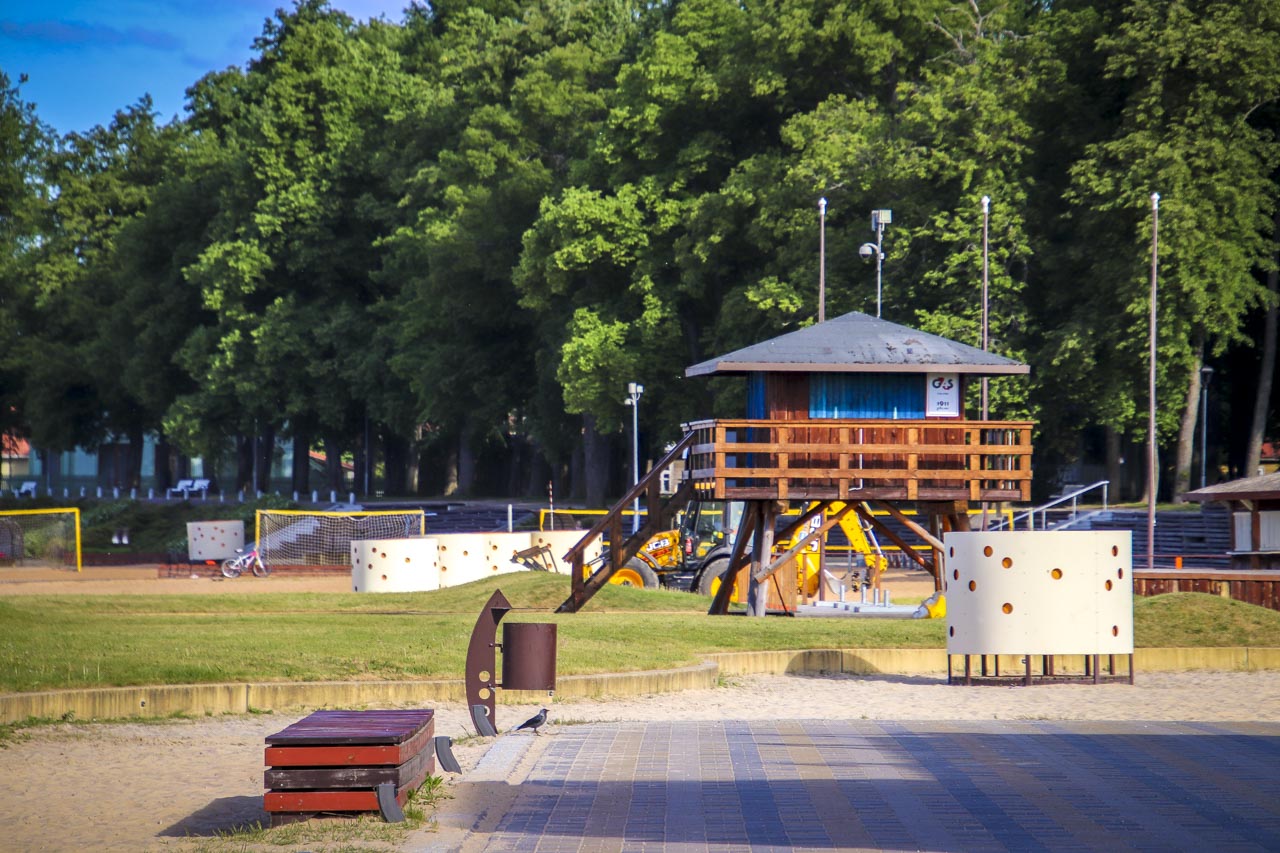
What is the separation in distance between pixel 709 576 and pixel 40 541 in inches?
1022

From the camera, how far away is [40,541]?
52688mm

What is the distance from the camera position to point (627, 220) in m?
60.0

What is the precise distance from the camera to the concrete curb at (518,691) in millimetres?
16641

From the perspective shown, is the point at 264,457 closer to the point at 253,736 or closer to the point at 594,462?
the point at 594,462

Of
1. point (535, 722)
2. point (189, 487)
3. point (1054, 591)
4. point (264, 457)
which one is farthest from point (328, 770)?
point (189, 487)

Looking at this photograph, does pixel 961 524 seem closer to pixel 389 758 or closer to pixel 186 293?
pixel 389 758

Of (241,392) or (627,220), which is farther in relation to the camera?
(241,392)

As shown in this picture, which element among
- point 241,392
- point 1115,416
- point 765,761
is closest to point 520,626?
point 765,761

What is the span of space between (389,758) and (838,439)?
1960 cm

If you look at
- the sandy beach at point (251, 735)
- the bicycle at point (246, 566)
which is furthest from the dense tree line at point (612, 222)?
the sandy beach at point (251, 735)

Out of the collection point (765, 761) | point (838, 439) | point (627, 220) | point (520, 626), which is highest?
point (627, 220)

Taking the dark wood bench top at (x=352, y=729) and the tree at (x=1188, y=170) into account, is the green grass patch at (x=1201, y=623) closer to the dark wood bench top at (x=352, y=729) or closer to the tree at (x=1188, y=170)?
the dark wood bench top at (x=352, y=729)

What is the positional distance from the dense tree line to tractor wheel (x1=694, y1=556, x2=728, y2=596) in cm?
1612

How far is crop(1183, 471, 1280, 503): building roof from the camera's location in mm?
35719
